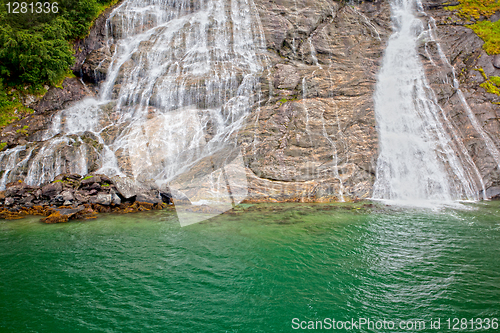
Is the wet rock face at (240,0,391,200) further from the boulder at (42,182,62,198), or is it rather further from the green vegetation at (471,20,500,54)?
the boulder at (42,182,62,198)

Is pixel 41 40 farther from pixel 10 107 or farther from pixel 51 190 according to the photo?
pixel 51 190

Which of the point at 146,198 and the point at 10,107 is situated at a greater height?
the point at 10,107

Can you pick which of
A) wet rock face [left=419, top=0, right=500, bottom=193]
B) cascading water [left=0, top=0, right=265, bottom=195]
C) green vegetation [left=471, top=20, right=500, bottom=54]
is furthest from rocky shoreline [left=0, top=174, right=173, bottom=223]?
green vegetation [left=471, top=20, right=500, bottom=54]

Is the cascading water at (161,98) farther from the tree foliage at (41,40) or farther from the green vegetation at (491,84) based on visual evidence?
the green vegetation at (491,84)

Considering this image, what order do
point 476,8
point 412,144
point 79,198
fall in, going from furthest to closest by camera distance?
1. point 476,8
2. point 412,144
3. point 79,198

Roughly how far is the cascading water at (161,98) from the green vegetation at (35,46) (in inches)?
117

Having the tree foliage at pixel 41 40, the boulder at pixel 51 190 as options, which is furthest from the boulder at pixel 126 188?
the tree foliage at pixel 41 40

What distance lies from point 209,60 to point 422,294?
2295 cm

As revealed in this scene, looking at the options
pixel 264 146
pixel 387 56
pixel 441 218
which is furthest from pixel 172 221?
pixel 387 56

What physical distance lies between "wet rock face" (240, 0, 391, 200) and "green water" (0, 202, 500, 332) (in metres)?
5.62

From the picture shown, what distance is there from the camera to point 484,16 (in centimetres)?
2436

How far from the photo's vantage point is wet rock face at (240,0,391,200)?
17000 millimetres

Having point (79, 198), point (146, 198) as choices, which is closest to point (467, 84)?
point (146, 198)

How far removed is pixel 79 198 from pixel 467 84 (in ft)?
88.5
